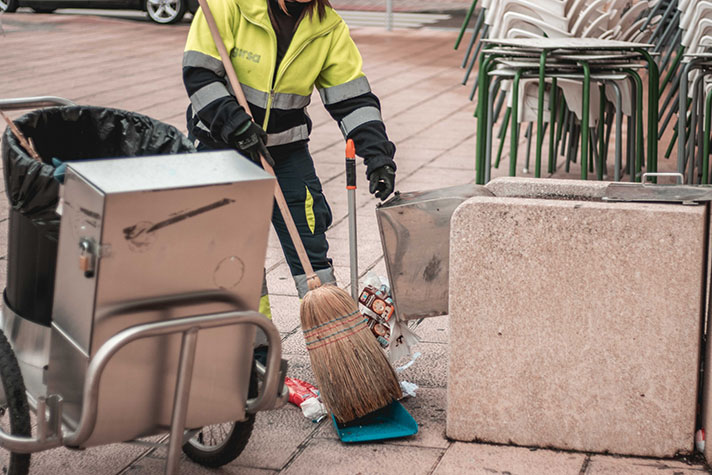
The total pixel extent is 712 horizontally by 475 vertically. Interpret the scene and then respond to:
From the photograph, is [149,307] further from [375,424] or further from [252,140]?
[375,424]

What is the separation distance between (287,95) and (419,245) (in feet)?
2.47

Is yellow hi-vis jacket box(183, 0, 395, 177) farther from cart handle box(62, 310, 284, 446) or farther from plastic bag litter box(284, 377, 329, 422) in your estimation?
cart handle box(62, 310, 284, 446)


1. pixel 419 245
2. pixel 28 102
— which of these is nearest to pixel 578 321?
pixel 419 245

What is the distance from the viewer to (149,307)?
253cm

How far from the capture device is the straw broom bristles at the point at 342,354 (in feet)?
11.1

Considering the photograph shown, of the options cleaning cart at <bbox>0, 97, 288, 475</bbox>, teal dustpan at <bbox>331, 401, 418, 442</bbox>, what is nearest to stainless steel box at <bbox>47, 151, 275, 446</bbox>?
cleaning cart at <bbox>0, 97, 288, 475</bbox>

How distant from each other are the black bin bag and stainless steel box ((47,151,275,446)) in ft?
0.69

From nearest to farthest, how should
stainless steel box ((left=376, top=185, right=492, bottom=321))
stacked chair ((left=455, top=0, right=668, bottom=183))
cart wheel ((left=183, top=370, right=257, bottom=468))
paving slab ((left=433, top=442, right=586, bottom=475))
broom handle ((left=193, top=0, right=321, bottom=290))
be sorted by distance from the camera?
1. cart wheel ((left=183, top=370, right=257, bottom=468))
2. paving slab ((left=433, top=442, right=586, bottom=475))
3. broom handle ((left=193, top=0, right=321, bottom=290))
4. stainless steel box ((left=376, top=185, right=492, bottom=321))
5. stacked chair ((left=455, top=0, right=668, bottom=183))

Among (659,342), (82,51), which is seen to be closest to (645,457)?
(659,342)

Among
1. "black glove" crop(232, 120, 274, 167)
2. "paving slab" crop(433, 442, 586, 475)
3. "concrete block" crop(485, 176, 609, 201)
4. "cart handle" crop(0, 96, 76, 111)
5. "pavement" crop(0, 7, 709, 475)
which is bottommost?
"pavement" crop(0, 7, 709, 475)

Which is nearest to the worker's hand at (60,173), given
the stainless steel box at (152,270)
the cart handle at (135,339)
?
the stainless steel box at (152,270)

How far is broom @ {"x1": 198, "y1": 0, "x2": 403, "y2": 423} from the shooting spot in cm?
339

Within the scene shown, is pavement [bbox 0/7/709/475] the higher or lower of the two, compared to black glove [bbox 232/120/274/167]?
lower

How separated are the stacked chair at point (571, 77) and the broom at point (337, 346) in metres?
2.72
